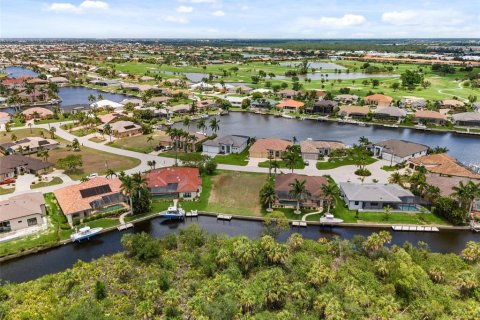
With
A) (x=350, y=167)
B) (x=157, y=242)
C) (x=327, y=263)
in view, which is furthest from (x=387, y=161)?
(x=157, y=242)

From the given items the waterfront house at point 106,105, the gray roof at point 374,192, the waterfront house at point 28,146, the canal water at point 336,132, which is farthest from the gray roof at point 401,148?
the waterfront house at point 106,105

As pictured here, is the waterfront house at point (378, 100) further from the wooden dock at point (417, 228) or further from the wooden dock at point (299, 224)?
the wooden dock at point (299, 224)

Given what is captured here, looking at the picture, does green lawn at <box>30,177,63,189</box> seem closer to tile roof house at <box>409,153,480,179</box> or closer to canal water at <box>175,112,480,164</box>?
canal water at <box>175,112,480,164</box>

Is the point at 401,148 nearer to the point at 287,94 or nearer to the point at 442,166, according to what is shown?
the point at 442,166

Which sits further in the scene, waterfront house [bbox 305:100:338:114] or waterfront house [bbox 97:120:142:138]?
waterfront house [bbox 305:100:338:114]

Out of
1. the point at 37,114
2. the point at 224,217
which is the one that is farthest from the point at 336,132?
the point at 37,114

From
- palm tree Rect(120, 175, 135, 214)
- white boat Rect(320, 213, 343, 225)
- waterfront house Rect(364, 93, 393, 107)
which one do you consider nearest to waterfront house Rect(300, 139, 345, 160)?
white boat Rect(320, 213, 343, 225)

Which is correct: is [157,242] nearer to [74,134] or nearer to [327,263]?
[327,263]
